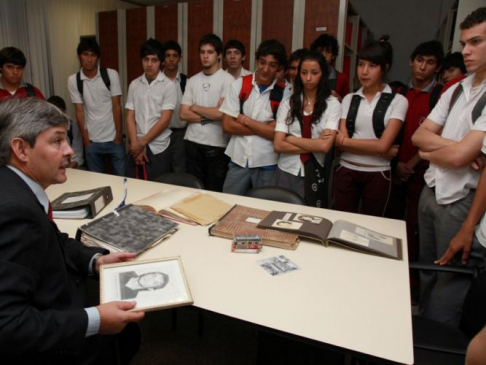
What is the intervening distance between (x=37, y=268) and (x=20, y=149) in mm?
377

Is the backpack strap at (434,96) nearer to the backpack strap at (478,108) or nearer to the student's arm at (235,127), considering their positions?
the backpack strap at (478,108)

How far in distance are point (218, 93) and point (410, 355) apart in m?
2.74

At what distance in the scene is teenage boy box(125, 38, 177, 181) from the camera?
3475 mm

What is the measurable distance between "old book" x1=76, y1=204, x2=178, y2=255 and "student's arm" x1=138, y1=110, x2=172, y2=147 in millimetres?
1719

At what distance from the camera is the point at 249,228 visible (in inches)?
69.6

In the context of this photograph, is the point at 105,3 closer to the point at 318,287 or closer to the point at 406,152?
the point at 406,152

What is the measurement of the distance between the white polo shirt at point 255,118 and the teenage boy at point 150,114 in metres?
0.83

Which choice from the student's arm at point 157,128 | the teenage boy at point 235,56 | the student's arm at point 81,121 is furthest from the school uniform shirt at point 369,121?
the student's arm at point 81,121

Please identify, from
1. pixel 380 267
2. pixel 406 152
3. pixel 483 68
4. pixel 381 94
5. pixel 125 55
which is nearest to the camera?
pixel 380 267

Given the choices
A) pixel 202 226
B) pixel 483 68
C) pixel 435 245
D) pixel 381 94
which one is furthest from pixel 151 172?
pixel 483 68

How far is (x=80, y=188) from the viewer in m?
2.40

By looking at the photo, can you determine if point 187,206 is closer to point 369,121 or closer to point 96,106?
point 369,121

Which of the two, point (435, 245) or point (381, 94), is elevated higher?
point (381, 94)

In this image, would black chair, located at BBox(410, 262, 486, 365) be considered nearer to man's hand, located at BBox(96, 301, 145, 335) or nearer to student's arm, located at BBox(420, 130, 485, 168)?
student's arm, located at BBox(420, 130, 485, 168)
